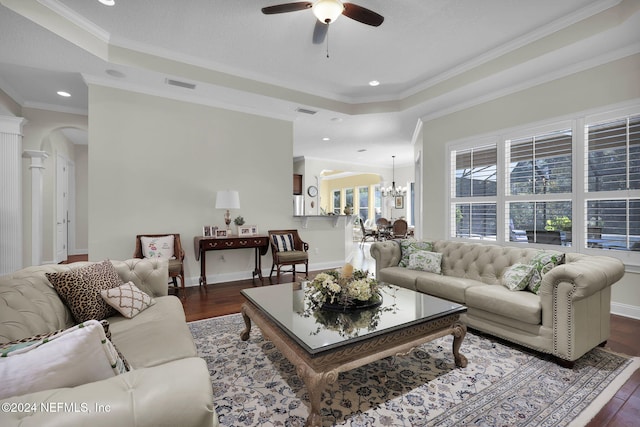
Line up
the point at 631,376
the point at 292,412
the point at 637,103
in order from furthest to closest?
the point at 637,103 → the point at 631,376 → the point at 292,412

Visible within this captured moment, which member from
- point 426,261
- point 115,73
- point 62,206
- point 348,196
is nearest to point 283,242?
point 426,261

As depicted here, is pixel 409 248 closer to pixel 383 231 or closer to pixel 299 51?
pixel 299 51

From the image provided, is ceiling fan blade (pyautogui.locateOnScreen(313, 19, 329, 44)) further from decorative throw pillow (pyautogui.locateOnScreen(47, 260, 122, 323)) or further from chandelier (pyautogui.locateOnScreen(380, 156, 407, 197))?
chandelier (pyautogui.locateOnScreen(380, 156, 407, 197))

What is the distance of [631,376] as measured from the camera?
6.70ft

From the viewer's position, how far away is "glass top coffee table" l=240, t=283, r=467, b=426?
159cm

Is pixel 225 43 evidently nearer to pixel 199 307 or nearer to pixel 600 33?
pixel 199 307

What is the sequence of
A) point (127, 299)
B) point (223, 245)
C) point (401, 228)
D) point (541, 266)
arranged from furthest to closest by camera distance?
1. point (401, 228)
2. point (223, 245)
3. point (541, 266)
4. point (127, 299)

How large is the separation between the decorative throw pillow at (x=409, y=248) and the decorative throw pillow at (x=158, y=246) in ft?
10.5

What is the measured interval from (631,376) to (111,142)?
5.87 metres

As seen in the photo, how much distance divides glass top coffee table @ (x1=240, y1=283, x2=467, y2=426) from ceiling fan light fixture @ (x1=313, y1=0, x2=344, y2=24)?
2437 mm

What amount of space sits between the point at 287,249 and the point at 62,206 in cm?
555

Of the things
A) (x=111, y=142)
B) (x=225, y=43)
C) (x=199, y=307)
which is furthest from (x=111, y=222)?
(x=225, y=43)

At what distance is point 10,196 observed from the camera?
450 cm

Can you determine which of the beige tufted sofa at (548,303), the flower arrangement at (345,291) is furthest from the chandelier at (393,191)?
the flower arrangement at (345,291)
